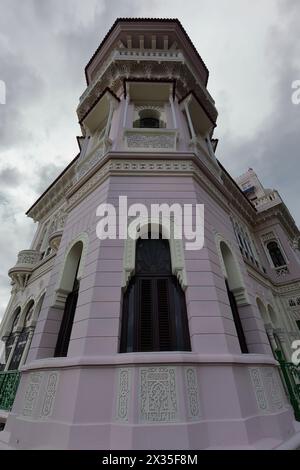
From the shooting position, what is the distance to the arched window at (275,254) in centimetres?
1274

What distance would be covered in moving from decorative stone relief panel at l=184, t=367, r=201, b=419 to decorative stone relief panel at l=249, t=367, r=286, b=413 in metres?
1.10

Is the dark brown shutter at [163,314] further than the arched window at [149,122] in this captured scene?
No

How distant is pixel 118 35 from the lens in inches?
356

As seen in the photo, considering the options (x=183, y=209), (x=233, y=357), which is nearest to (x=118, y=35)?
(x=183, y=209)

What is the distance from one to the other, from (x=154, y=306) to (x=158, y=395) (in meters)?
1.40

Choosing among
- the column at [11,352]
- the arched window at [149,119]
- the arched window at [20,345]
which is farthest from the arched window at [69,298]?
the column at [11,352]

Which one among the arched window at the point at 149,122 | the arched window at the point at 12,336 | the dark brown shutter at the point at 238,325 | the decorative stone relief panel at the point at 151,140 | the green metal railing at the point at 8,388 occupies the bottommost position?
the green metal railing at the point at 8,388

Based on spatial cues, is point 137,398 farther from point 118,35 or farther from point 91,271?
point 118,35

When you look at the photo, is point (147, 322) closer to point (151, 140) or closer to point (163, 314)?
point (163, 314)

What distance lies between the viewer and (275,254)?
1321cm

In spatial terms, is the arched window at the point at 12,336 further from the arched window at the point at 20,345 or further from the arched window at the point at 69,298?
the arched window at the point at 69,298

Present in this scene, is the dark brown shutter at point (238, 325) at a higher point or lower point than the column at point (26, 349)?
lower

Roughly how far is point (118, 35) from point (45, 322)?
35.6 feet

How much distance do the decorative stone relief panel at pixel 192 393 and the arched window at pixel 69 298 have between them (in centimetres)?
247
